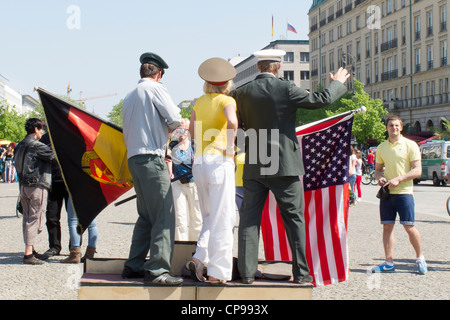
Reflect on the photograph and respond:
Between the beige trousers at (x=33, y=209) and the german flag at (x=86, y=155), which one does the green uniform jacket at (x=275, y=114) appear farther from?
the beige trousers at (x=33, y=209)

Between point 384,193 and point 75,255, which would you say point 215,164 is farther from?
point 75,255

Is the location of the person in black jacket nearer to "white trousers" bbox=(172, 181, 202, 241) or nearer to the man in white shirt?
"white trousers" bbox=(172, 181, 202, 241)

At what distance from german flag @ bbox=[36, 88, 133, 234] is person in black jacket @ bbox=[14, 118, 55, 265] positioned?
259cm

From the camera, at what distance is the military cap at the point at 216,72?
5.57 meters

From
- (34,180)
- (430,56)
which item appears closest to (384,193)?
(34,180)

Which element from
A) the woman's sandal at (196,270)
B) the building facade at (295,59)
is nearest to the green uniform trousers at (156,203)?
the woman's sandal at (196,270)

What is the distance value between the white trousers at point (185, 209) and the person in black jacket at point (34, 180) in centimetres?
171

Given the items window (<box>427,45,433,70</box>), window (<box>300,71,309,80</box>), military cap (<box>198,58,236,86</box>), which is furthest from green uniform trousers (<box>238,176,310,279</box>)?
window (<box>300,71,309,80</box>)

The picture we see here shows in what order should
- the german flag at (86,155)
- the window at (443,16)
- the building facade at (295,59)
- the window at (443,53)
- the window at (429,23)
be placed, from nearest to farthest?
the german flag at (86,155)
the window at (443,53)
the window at (443,16)
the window at (429,23)
the building facade at (295,59)

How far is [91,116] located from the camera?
22.4 ft

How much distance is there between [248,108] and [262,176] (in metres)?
0.57

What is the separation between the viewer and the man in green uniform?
5.83m
